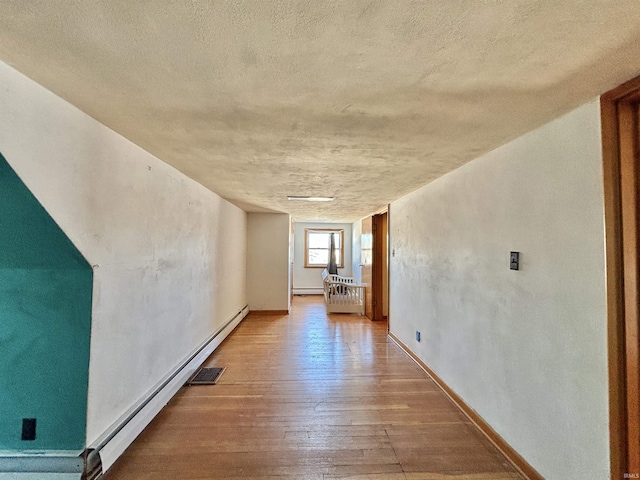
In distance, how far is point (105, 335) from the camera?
5.54ft

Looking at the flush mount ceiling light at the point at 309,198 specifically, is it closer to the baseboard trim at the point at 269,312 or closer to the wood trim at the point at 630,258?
the baseboard trim at the point at 269,312

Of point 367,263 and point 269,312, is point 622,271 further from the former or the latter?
point 269,312

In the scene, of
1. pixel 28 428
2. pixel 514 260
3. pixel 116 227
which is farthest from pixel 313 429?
pixel 116 227

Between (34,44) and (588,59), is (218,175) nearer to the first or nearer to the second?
(34,44)

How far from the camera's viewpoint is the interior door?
5.44 m

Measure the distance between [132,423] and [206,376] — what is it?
3.23ft

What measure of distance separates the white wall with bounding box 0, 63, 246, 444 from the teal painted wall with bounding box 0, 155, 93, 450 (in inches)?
2.9

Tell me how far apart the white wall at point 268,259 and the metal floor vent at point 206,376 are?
2.70 m

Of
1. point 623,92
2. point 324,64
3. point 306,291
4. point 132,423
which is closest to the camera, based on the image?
point 324,64

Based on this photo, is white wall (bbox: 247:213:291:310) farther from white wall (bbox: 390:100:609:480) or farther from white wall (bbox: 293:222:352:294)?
white wall (bbox: 390:100:609:480)

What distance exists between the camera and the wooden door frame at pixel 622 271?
3.90 ft

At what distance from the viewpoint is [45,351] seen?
157cm

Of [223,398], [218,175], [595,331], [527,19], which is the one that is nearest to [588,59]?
[527,19]

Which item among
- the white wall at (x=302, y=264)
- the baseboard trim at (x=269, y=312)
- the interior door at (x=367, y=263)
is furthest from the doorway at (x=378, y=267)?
the white wall at (x=302, y=264)
